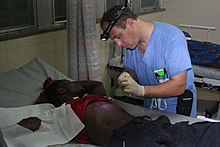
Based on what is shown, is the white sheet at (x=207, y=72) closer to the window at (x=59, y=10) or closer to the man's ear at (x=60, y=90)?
the window at (x=59, y=10)

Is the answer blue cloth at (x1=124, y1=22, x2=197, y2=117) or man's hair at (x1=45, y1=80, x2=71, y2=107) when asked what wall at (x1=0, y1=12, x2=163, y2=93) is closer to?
man's hair at (x1=45, y1=80, x2=71, y2=107)

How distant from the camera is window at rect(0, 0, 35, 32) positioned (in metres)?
2.18

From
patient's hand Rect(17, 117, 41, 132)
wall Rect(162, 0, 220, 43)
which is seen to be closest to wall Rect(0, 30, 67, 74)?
patient's hand Rect(17, 117, 41, 132)

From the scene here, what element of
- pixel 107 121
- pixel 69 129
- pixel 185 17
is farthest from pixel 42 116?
pixel 185 17

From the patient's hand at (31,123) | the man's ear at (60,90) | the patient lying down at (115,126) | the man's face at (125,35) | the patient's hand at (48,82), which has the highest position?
the man's face at (125,35)

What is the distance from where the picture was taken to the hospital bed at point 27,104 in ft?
4.99

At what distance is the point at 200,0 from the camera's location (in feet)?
12.5

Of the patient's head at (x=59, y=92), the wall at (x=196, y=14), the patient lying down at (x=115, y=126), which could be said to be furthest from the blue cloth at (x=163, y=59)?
the wall at (x=196, y=14)

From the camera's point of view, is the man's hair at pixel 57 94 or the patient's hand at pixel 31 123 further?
the man's hair at pixel 57 94

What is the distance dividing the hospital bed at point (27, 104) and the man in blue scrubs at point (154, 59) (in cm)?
15

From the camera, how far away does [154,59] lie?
5.53 ft

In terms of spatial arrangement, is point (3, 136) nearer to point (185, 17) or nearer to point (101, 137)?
point (101, 137)

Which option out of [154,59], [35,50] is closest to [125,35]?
[154,59]

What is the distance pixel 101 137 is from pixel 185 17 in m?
2.83
